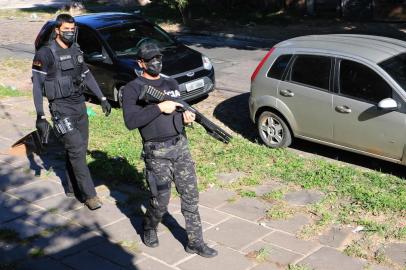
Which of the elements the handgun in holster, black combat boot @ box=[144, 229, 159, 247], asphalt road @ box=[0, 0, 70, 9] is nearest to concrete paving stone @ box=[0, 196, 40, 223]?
the handgun in holster

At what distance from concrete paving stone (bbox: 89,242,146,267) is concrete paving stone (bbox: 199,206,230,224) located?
0.90 m

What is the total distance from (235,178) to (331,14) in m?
16.3

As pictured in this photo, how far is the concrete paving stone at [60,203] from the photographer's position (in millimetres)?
6180

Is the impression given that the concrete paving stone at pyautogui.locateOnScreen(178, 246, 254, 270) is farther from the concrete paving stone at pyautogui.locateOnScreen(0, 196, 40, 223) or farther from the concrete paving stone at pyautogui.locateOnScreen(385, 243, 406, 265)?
the concrete paving stone at pyautogui.locateOnScreen(0, 196, 40, 223)

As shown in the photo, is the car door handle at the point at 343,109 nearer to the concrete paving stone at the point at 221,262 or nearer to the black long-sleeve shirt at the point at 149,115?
the concrete paving stone at the point at 221,262

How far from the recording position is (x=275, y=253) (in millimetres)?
4965

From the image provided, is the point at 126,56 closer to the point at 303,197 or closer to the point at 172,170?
the point at 303,197

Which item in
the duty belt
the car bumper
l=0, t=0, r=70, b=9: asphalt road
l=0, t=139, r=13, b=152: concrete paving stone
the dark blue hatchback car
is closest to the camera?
the duty belt

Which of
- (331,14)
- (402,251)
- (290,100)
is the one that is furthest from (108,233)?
(331,14)

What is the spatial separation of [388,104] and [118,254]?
346cm

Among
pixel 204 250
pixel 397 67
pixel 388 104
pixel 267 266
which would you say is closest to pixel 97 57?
pixel 397 67

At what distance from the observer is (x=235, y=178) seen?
6824mm

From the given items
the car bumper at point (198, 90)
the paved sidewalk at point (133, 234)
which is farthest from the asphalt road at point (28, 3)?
the paved sidewalk at point (133, 234)

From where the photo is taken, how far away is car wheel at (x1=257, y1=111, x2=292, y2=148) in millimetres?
7785
